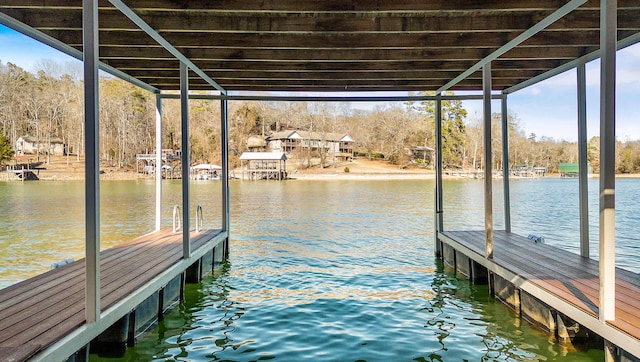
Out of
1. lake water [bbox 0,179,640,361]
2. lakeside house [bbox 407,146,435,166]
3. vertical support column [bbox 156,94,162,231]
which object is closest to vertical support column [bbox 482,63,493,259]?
lake water [bbox 0,179,640,361]

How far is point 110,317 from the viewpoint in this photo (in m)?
3.89

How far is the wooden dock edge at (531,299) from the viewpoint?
3.44 meters

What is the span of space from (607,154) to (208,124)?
58.4 m

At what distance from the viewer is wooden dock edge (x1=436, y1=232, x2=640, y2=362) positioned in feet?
11.3

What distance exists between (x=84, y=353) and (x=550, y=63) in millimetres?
6550

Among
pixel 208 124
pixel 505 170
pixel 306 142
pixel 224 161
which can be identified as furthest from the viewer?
pixel 306 142

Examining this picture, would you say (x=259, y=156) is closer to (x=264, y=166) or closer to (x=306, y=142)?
(x=264, y=166)

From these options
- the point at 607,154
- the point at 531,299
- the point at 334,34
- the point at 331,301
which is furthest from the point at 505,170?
the point at 607,154

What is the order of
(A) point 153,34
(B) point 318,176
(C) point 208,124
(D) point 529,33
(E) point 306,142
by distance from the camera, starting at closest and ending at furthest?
(D) point 529,33 → (A) point 153,34 → (B) point 318,176 → (C) point 208,124 → (E) point 306,142

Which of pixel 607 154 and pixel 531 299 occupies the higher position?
pixel 607 154

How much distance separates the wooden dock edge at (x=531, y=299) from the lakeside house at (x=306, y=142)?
52656 millimetres

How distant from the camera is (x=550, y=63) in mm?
6637

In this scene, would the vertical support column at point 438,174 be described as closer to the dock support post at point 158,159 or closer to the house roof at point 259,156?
the dock support post at point 158,159

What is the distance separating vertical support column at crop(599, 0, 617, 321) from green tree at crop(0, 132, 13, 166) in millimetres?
55102
